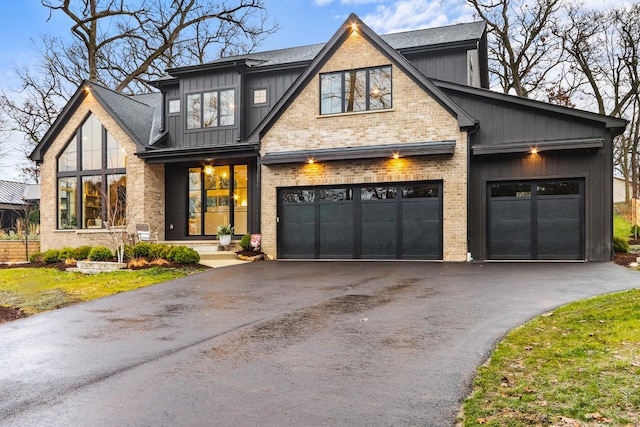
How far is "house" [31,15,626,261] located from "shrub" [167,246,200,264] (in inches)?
104

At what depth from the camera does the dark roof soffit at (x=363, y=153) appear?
529 inches

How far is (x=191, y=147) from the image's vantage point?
17562mm

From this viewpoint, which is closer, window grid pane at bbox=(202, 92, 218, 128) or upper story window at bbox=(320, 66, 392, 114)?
upper story window at bbox=(320, 66, 392, 114)

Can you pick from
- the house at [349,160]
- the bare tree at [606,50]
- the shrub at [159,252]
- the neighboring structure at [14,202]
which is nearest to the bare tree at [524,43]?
the bare tree at [606,50]

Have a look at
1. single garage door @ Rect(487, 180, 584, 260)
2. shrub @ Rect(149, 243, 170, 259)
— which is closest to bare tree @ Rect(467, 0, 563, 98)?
single garage door @ Rect(487, 180, 584, 260)

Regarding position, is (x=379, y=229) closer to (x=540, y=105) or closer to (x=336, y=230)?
(x=336, y=230)

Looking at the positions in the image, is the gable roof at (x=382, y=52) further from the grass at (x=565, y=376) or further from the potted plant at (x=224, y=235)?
the grass at (x=565, y=376)

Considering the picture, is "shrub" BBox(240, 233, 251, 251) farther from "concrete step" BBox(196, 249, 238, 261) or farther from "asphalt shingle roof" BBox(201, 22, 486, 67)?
"asphalt shingle roof" BBox(201, 22, 486, 67)

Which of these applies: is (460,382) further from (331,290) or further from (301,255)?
(301,255)

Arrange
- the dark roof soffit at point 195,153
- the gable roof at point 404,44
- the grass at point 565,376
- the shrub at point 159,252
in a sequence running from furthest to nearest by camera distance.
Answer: the gable roof at point 404,44 → the dark roof soffit at point 195,153 → the shrub at point 159,252 → the grass at point 565,376

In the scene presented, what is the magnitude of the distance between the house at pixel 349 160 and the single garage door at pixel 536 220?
1.2 inches

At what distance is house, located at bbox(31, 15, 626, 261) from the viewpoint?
13.3 meters

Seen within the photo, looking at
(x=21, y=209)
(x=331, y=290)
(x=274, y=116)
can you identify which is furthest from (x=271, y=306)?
(x=21, y=209)

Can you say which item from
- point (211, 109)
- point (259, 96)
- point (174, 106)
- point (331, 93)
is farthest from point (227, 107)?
point (331, 93)
